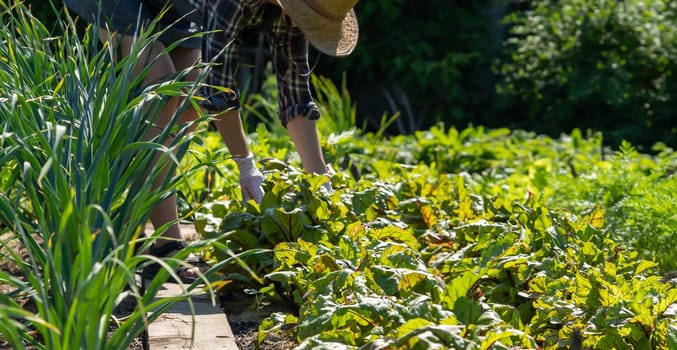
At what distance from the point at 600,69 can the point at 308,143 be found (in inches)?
169

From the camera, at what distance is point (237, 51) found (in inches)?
141

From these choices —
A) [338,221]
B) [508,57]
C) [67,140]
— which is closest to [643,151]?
[508,57]

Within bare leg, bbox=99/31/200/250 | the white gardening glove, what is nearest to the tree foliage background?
bare leg, bbox=99/31/200/250

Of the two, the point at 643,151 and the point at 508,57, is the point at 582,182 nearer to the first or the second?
the point at 643,151

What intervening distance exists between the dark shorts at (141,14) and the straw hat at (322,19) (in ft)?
1.24

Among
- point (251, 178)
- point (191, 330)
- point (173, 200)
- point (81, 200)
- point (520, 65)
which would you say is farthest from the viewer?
point (520, 65)

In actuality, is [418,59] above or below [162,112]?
below

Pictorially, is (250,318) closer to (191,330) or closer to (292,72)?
(191,330)

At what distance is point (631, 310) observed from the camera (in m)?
2.33

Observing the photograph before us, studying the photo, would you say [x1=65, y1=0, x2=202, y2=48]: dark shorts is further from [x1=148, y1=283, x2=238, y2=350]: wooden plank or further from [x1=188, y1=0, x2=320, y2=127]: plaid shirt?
[x1=148, y1=283, x2=238, y2=350]: wooden plank

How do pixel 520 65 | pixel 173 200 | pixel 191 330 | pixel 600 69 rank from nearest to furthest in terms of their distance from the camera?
pixel 191 330
pixel 173 200
pixel 600 69
pixel 520 65

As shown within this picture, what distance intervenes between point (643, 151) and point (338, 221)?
4455 mm

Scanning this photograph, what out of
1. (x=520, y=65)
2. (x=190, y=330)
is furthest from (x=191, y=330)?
(x=520, y=65)

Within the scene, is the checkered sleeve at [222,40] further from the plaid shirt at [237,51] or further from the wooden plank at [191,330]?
the wooden plank at [191,330]
